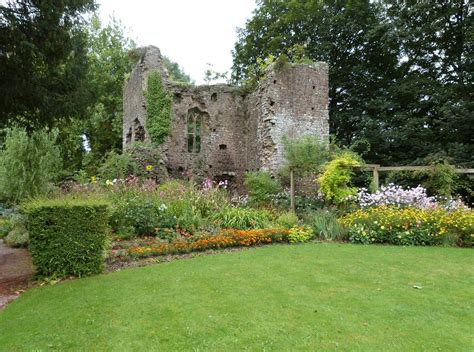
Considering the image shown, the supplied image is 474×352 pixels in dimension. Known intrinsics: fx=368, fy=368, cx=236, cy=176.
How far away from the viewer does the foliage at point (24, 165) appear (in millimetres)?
13977

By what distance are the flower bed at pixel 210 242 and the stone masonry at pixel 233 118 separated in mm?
5771

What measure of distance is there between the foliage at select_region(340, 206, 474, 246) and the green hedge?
5.67 meters

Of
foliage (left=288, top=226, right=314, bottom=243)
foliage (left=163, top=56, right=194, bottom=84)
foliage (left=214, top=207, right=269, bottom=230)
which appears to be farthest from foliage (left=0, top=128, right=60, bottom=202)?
foliage (left=163, top=56, right=194, bottom=84)

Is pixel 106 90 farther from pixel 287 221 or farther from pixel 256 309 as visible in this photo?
pixel 256 309

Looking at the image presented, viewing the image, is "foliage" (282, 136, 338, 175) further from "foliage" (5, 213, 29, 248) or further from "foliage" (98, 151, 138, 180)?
"foliage" (5, 213, 29, 248)

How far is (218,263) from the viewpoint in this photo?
20.6 feet

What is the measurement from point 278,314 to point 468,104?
13.8 meters

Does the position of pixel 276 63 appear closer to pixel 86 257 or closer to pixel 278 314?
pixel 86 257

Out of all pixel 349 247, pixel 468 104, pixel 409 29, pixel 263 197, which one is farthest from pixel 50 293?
pixel 409 29

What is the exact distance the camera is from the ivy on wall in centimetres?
1522

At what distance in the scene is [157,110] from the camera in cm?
1531

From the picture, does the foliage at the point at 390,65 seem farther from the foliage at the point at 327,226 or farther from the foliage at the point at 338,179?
the foliage at the point at 327,226

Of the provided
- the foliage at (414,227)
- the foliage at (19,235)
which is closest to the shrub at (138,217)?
the foliage at (19,235)

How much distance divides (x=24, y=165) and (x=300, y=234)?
36.8ft
